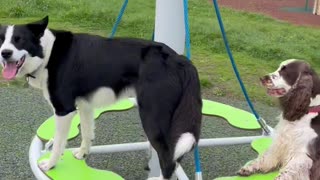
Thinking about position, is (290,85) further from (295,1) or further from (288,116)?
(295,1)

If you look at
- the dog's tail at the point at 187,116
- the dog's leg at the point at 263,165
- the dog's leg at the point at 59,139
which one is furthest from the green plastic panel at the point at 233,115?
the dog's leg at the point at 59,139

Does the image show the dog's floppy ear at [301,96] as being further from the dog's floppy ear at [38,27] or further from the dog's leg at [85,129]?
the dog's floppy ear at [38,27]

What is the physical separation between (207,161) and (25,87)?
8.14 ft

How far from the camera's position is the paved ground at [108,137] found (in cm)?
374

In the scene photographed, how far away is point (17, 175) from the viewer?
3.56m

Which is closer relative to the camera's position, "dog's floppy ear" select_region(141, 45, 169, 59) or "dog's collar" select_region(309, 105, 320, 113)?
"dog's floppy ear" select_region(141, 45, 169, 59)

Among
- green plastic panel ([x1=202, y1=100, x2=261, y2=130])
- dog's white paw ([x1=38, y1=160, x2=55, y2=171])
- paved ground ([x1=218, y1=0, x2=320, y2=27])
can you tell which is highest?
dog's white paw ([x1=38, y1=160, x2=55, y2=171])

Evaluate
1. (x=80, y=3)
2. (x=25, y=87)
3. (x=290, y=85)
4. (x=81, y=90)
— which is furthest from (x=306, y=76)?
(x=80, y=3)

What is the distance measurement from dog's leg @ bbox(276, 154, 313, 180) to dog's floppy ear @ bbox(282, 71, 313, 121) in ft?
0.85

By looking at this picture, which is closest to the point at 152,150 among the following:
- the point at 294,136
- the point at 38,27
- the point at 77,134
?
the point at 77,134

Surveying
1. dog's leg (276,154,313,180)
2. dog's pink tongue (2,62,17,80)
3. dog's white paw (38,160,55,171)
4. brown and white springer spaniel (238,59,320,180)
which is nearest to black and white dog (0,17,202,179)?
dog's pink tongue (2,62,17,80)

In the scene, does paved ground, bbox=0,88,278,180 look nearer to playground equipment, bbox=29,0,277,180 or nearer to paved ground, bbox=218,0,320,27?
playground equipment, bbox=29,0,277,180

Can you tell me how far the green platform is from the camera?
3.08m

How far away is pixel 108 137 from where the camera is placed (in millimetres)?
4293
